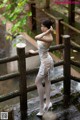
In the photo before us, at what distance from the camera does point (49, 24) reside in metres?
5.26

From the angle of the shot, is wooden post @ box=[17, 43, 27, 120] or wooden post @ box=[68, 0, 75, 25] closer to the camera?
wooden post @ box=[17, 43, 27, 120]

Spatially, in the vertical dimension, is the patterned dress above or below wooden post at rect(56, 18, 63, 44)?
above

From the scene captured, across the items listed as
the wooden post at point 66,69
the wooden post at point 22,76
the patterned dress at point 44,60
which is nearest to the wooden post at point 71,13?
the wooden post at point 66,69

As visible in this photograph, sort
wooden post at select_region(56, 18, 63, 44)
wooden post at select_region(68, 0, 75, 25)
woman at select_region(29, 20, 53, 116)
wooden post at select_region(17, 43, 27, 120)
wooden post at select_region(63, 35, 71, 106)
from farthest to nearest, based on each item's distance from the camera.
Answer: wooden post at select_region(68, 0, 75, 25), wooden post at select_region(56, 18, 63, 44), wooden post at select_region(63, 35, 71, 106), wooden post at select_region(17, 43, 27, 120), woman at select_region(29, 20, 53, 116)

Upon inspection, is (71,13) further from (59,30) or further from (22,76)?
(22,76)

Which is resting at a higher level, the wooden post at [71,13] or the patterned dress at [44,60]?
the patterned dress at [44,60]

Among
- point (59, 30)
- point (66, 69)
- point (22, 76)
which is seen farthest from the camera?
point (59, 30)

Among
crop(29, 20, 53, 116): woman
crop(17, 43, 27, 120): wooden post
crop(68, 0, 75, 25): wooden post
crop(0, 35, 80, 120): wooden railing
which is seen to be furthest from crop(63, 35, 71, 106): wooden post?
crop(68, 0, 75, 25): wooden post

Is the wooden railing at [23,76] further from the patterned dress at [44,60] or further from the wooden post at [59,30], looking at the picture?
the wooden post at [59,30]

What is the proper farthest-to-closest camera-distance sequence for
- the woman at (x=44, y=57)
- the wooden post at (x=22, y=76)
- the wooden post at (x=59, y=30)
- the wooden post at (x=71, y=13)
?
1. the wooden post at (x=71, y=13)
2. the wooden post at (x=59, y=30)
3. the wooden post at (x=22, y=76)
4. the woman at (x=44, y=57)

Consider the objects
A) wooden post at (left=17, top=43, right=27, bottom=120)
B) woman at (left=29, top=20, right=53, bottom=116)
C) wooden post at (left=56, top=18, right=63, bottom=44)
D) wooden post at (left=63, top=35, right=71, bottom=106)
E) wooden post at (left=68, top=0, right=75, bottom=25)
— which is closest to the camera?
woman at (left=29, top=20, right=53, bottom=116)

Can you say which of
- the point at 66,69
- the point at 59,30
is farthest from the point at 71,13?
the point at 66,69

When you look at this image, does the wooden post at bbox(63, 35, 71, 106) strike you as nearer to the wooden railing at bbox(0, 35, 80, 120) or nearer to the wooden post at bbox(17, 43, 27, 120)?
the wooden railing at bbox(0, 35, 80, 120)

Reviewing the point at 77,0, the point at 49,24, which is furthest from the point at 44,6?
the point at 49,24
